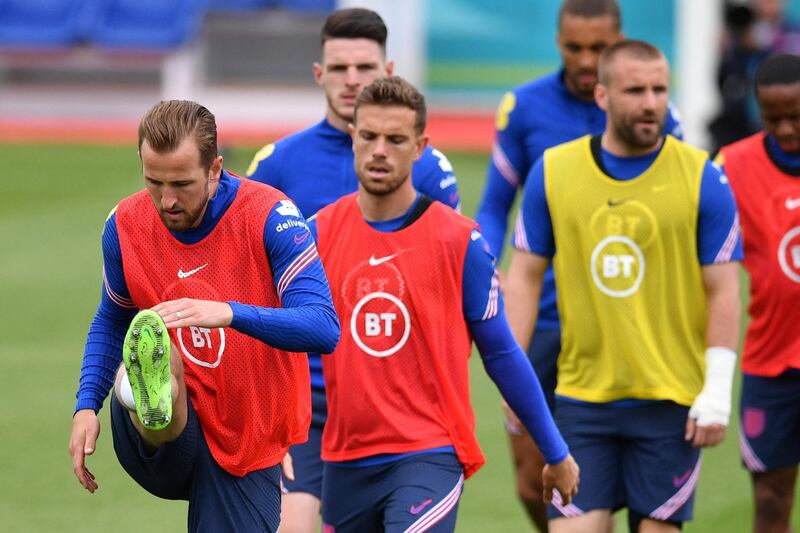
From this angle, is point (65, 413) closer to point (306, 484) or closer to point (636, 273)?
point (306, 484)

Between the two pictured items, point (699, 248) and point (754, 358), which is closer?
point (699, 248)

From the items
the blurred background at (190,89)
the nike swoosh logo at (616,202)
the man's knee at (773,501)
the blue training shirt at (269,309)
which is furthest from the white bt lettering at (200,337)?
the blurred background at (190,89)

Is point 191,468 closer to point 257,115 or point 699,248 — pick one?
point 699,248

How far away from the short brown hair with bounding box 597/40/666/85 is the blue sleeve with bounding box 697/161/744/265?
1.64ft

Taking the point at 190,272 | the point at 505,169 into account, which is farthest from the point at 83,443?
the point at 505,169

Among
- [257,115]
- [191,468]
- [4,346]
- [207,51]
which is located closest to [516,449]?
[191,468]

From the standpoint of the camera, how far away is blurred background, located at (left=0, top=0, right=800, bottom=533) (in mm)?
12258

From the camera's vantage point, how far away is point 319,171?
6.12 metres

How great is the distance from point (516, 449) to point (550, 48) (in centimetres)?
1843

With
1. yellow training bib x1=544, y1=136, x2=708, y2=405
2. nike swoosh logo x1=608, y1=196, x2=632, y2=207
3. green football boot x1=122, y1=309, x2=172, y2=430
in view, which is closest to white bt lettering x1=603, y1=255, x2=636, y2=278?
yellow training bib x1=544, y1=136, x2=708, y2=405

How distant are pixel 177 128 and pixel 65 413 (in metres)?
5.84

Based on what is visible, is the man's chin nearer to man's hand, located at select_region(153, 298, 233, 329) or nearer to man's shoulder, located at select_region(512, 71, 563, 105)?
man's hand, located at select_region(153, 298, 233, 329)

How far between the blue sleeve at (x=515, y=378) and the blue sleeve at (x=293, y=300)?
84cm

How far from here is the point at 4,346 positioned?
453 inches
